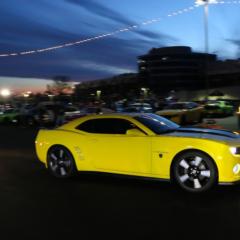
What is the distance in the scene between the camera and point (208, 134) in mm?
8578

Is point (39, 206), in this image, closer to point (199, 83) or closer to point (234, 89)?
point (234, 89)

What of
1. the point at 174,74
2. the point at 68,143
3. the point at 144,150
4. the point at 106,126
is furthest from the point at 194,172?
the point at 174,74

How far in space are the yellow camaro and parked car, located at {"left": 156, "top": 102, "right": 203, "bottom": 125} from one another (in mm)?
17378

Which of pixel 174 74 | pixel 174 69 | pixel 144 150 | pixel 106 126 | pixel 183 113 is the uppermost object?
pixel 174 69

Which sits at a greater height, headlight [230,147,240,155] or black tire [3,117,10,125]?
headlight [230,147,240,155]

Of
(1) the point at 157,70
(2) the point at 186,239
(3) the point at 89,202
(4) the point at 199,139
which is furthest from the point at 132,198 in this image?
(1) the point at 157,70

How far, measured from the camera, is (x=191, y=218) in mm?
6477

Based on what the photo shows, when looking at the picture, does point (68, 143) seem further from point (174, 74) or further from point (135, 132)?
point (174, 74)

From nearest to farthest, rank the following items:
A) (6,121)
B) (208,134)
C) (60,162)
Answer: (208,134)
(60,162)
(6,121)

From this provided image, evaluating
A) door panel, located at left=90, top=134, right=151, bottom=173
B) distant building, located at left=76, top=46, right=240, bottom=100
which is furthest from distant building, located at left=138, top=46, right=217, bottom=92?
door panel, located at left=90, top=134, right=151, bottom=173

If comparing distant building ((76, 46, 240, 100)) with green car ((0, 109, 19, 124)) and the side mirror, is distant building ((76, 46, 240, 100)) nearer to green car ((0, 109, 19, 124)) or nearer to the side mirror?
green car ((0, 109, 19, 124))

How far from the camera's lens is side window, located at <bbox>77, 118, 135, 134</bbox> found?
361 inches

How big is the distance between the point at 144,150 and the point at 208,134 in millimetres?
1127

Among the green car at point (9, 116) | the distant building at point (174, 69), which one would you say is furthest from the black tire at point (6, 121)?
the distant building at point (174, 69)
